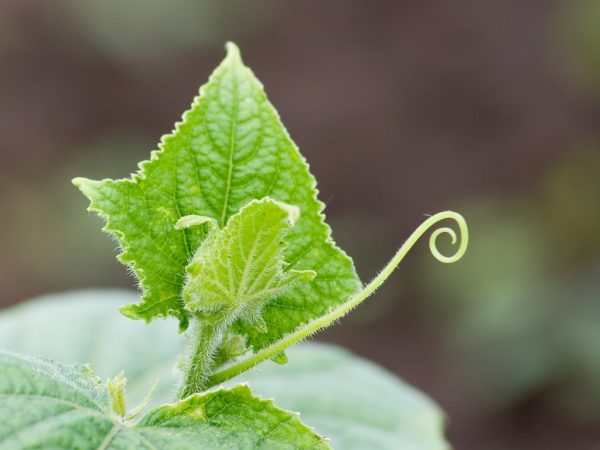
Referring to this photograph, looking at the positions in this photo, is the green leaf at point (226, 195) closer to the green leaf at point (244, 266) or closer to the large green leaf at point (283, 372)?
the green leaf at point (244, 266)

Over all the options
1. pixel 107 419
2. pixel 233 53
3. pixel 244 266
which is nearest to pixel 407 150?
pixel 233 53

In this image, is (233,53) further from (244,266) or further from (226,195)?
(244,266)

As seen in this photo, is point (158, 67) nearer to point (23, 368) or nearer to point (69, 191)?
point (69, 191)

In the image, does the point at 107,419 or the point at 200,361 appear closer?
the point at 107,419

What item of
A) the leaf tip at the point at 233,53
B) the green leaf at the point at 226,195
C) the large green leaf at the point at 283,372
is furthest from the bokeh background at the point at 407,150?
the leaf tip at the point at 233,53

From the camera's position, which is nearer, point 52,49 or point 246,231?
point 246,231

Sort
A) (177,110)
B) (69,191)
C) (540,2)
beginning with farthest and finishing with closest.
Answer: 1. (540,2)
2. (177,110)
3. (69,191)

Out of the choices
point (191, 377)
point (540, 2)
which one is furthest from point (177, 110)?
point (191, 377)
